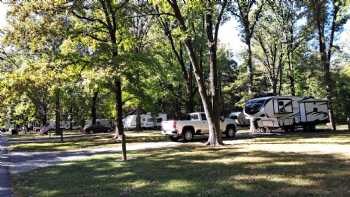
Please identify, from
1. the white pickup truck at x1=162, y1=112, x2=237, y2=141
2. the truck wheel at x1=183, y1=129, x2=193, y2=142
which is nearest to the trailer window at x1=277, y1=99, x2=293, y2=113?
the white pickup truck at x1=162, y1=112, x2=237, y2=141

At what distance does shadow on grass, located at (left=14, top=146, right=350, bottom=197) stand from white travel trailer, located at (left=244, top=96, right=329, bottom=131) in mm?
15075

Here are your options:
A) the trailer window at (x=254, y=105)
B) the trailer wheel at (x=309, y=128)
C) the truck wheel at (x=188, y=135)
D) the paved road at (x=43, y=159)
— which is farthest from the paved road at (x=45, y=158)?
the trailer wheel at (x=309, y=128)

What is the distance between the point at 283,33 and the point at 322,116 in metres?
9.87

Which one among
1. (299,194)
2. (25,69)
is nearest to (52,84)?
(25,69)

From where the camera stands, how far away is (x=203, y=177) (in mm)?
10438

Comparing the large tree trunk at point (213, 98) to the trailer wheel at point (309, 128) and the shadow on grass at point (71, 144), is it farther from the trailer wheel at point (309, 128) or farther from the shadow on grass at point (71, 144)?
the trailer wheel at point (309, 128)

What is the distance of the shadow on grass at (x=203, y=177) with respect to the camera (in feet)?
28.3

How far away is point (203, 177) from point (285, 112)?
68.6 ft

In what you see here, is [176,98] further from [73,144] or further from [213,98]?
[213,98]

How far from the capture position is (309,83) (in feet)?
139

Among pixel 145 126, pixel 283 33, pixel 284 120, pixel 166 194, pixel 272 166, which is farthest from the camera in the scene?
pixel 145 126

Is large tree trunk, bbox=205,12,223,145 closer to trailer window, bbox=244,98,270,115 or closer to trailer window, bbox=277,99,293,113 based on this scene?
trailer window, bbox=244,98,270,115

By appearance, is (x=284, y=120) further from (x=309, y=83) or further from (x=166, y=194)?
(x=166, y=194)

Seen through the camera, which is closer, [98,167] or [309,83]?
[98,167]
